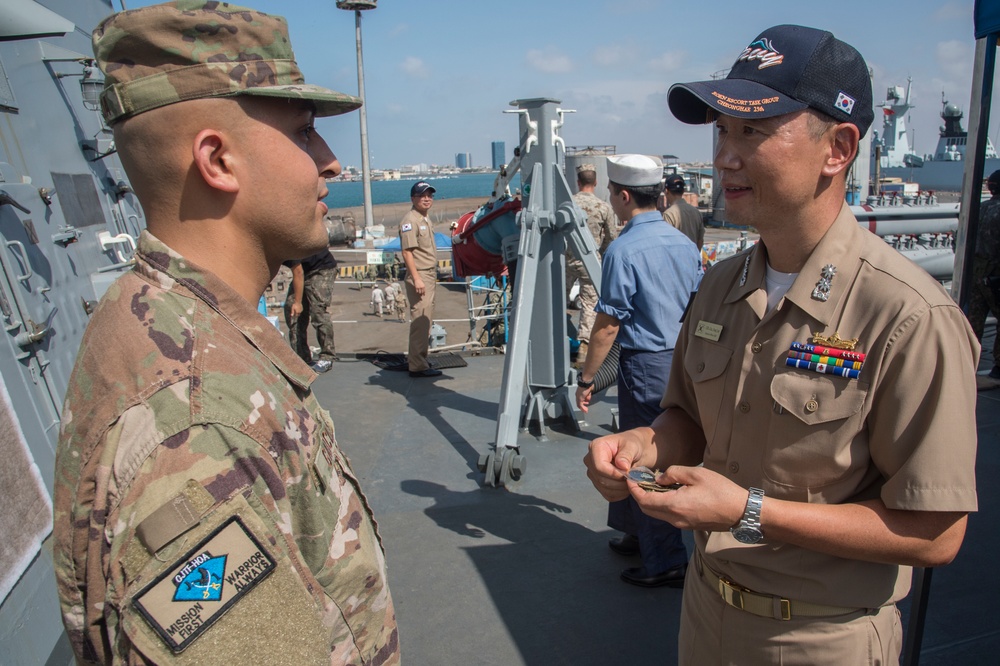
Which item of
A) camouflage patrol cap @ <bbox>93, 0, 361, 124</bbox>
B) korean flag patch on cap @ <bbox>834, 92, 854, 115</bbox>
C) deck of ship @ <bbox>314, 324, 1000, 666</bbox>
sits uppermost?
camouflage patrol cap @ <bbox>93, 0, 361, 124</bbox>

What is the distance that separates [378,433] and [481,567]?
2.11 metres

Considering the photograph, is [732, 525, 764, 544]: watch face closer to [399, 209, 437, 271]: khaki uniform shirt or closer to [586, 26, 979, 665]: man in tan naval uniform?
[586, 26, 979, 665]: man in tan naval uniform

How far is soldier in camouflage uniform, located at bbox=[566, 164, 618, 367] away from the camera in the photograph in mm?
6824

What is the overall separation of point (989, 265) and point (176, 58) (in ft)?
22.7

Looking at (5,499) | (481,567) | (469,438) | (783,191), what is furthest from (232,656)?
(469,438)

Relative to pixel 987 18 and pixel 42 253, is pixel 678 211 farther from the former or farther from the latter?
pixel 42 253

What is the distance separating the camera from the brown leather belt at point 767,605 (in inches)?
55.0

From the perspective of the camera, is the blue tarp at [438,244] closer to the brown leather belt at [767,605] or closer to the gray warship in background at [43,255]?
the gray warship in background at [43,255]

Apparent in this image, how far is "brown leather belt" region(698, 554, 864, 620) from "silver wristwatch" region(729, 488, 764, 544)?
0.20 meters

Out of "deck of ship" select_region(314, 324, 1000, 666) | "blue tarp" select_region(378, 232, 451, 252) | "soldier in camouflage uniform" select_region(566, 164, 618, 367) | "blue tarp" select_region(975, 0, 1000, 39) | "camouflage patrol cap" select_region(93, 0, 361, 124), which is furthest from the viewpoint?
"blue tarp" select_region(378, 232, 451, 252)

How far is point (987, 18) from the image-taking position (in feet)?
5.93

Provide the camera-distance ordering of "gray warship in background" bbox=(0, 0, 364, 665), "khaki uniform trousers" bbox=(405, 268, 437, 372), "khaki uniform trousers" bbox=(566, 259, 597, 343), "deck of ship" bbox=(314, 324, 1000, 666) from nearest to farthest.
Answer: "gray warship in background" bbox=(0, 0, 364, 665) → "deck of ship" bbox=(314, 324, 1000, 666) → "khaki uniform trousers" bbox=(405, 268, 437, 372) → "khaki uniform trousers" bbox=(566, 259, 597, 343)

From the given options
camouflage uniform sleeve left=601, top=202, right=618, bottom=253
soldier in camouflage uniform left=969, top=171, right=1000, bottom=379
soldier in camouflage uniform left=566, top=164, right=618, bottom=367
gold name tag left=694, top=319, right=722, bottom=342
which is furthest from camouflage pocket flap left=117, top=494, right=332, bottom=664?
camouflage uniform sleeve left=601, top=202, right=618, bottom=253

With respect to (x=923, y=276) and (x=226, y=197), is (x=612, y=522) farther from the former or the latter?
(x=226, y=197)
